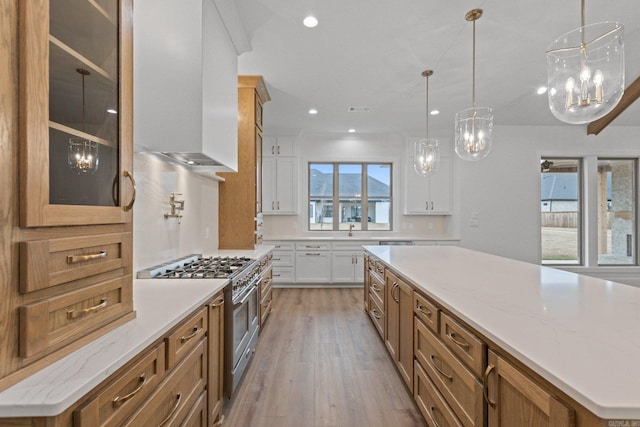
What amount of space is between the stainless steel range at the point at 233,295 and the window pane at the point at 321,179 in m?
3.37

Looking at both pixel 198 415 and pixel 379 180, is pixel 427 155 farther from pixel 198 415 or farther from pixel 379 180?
pixel 198 415

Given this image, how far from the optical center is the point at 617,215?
544 centimetres

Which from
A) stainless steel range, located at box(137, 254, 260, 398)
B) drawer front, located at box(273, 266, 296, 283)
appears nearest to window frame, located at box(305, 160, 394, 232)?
drawer front, located at box(273, 266, 296, 283)

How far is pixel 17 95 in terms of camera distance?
2.44ft

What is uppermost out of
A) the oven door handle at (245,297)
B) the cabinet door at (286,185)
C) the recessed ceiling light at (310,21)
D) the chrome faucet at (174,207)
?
the recessed ceiling light at (310,21)

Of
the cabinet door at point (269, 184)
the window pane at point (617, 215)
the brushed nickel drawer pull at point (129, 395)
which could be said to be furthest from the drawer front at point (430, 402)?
the window pane at point (617, 215)

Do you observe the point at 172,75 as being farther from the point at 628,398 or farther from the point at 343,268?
the point at 343,268

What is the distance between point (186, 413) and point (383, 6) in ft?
9.73

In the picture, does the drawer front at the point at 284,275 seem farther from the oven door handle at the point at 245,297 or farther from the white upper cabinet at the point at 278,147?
the oven door handle at the point at 245,297

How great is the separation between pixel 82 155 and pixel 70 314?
51 centimetres

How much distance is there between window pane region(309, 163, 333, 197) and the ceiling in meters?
1.34

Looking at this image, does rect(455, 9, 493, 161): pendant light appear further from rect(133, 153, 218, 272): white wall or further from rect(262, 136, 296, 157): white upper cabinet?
rect(262, 136, 296, 157): white upper cabinet

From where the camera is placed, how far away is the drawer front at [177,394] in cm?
104

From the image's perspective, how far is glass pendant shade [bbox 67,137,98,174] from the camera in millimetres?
963
